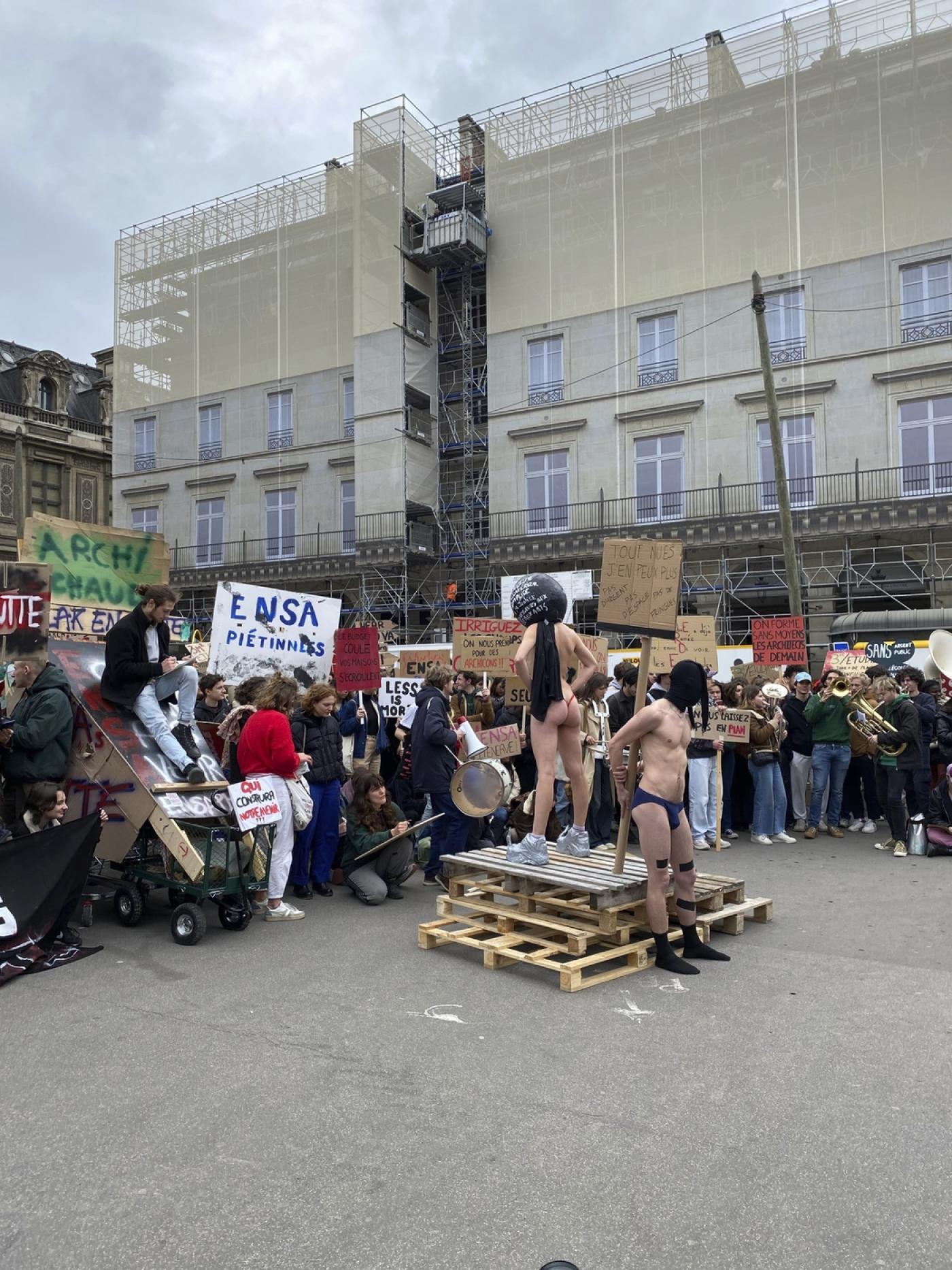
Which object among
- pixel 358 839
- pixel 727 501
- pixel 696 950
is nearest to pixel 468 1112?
pixel 696 950

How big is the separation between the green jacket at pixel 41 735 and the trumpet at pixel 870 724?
7.96 metres

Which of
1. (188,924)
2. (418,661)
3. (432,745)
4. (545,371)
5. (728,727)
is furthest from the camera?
(545,371)

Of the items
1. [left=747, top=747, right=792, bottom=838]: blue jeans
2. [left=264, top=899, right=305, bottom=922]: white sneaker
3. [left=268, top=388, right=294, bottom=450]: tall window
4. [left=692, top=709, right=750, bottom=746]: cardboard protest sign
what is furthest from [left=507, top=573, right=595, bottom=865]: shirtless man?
[left=268, top=388, right=294, bottom=450]: tall window

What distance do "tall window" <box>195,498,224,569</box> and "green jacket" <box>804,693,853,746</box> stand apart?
27585 millimetres

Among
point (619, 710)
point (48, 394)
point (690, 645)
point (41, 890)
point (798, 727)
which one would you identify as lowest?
point (41, 890)

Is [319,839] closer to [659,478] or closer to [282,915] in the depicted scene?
[282,915]

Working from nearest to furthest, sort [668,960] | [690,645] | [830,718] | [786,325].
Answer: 1. [668,960]
2. [830,718]
3. [690,645]
4. [786,325]

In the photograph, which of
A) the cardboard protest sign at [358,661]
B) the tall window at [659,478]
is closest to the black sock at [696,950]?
the cardboard protest sign at [358,661]

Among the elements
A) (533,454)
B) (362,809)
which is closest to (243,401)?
(533,454)

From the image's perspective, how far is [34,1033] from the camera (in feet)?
16.5

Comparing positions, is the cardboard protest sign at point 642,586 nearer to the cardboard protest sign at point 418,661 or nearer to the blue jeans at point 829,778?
the cardboard protest sign at point 418,661

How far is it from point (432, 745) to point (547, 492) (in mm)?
21656

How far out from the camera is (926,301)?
2484cm

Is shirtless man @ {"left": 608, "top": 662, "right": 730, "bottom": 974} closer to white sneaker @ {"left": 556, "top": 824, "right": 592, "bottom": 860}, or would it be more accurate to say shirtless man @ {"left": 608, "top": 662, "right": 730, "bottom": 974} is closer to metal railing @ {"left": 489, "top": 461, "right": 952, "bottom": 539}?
white sneaker @ {"left": 556, "top": 824, "right": 592, "bottom": 860}
